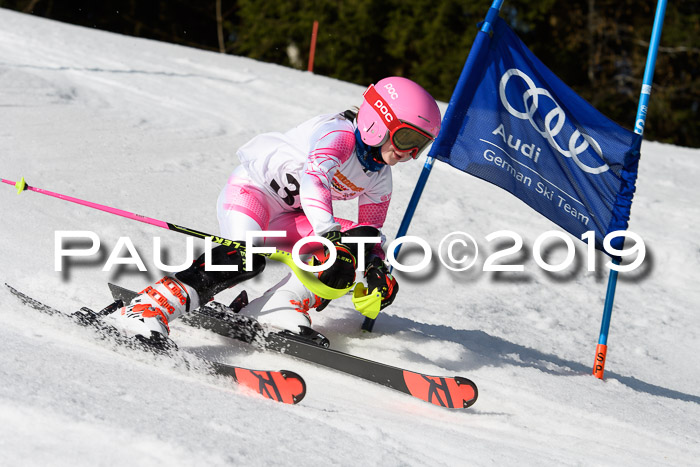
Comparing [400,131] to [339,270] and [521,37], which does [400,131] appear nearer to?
[339,270]

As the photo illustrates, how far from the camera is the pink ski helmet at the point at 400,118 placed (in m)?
3.46

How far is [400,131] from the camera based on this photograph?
Result: 3.46m

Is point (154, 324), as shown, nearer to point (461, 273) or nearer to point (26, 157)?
point (461, 273)

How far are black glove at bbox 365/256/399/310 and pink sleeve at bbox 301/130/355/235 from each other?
0.39m

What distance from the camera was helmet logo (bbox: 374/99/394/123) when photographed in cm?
346

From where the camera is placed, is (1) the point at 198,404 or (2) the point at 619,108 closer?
(1) the point at 198,404

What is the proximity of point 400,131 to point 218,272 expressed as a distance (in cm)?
110

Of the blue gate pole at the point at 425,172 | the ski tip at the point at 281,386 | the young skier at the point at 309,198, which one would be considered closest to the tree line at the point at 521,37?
the blue gate pole at the point at 425,172

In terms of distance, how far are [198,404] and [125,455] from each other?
0.53 meters

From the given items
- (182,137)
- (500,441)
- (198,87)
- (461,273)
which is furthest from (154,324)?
(198,87)

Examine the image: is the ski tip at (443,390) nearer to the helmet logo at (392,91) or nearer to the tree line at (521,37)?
the helmet logo at (392,91)

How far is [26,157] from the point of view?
6734 mm

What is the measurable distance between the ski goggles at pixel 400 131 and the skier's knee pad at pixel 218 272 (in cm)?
87

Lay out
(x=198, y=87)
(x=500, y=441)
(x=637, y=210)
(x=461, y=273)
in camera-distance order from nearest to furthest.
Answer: (x=500, y=441) < (x=461, y=273) < (x=637, y=210) < (x=198, y=87)
